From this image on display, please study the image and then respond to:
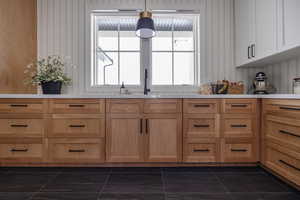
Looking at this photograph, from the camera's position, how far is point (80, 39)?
10.6 feet

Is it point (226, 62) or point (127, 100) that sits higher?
point (226, 62)

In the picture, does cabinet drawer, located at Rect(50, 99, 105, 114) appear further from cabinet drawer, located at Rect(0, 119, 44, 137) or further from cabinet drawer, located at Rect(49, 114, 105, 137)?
cabinet drawer, located at Rect(0, 119, 44, 137)

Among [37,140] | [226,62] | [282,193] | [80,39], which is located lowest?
[282,193]

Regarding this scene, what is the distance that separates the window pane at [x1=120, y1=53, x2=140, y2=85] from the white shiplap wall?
53cm

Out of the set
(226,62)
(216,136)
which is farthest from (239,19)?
(216,136)

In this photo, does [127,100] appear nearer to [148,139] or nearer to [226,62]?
[148,139]

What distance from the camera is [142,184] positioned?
222cm

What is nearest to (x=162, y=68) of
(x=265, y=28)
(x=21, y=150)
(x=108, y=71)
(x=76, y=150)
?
(x=108, y=71)

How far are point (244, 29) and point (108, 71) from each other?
187 cm

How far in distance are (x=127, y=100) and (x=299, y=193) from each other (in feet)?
6.01

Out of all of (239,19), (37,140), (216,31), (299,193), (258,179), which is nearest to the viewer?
(299,193)

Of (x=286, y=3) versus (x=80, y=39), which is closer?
(x=286, y=3)

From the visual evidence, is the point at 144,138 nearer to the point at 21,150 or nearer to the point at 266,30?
the point at 21,150

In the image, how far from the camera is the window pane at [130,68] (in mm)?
3342
